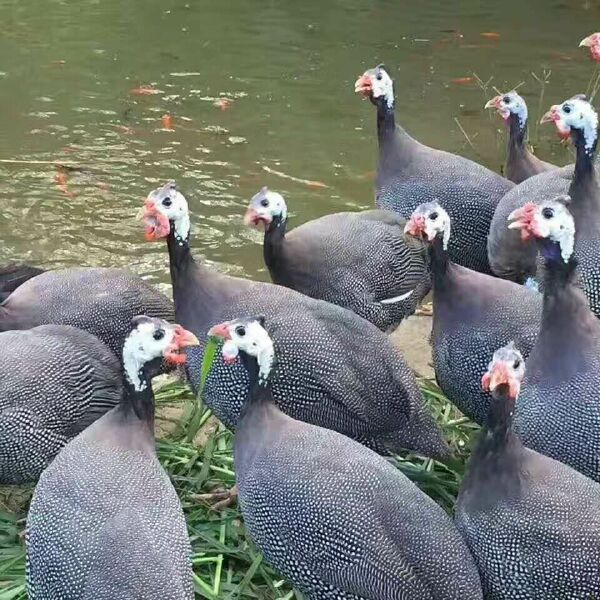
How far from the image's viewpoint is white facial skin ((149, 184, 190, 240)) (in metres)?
4.18

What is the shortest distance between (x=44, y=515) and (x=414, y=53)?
8.31 m

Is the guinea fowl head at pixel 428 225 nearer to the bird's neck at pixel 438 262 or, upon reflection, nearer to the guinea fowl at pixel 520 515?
the bird's neck at pixel 438 262

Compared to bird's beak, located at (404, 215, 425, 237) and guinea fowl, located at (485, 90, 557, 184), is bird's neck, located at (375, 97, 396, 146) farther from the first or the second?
bird's beak, located at (404, 215, 425, 237)

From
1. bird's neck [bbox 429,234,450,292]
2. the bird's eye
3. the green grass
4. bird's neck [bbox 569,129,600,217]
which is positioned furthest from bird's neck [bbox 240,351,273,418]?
bird's neck [bbox 569,129,600,217]

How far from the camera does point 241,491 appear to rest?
3.38 meters

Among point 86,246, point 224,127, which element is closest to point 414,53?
point 224,127

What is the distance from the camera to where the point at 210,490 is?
13.1 ft

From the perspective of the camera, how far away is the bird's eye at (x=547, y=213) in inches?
148

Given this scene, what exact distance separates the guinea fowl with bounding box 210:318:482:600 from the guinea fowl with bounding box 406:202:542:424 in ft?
2.67

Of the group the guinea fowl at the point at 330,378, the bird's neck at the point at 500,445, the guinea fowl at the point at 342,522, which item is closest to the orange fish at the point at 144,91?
the guinea fowl at the point at 330,378

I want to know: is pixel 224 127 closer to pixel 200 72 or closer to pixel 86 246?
pixel 200 72

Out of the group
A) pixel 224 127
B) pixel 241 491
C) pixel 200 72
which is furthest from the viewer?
pixel 200 72

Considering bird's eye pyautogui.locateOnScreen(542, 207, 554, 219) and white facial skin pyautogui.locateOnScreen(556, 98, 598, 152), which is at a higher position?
white facial skin pyautogui.locateOnScreen(556, 98, 598, 152)

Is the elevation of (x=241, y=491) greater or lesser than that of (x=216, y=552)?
greater
